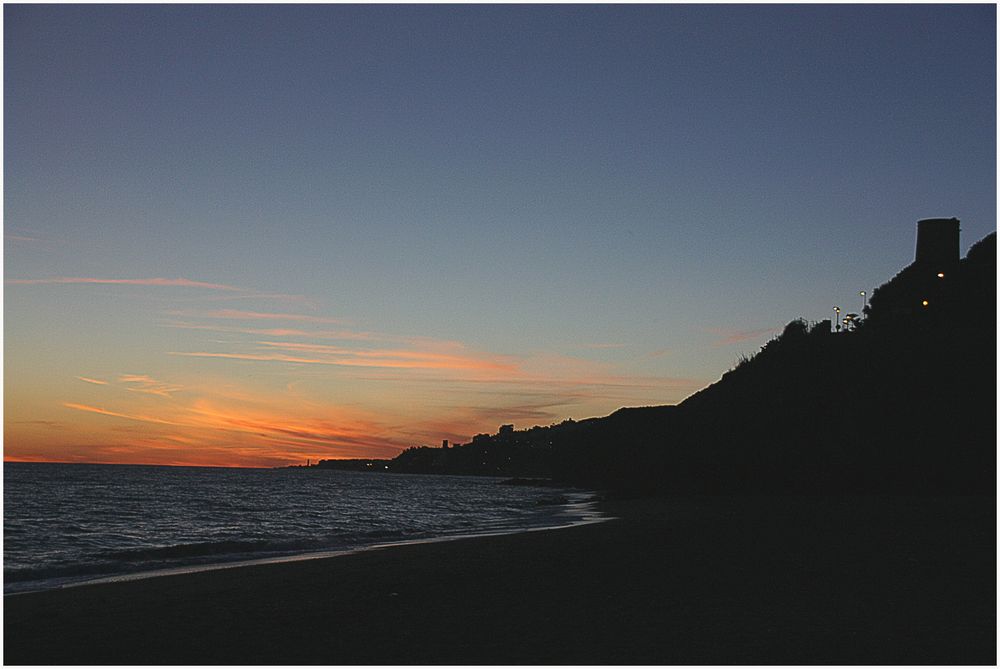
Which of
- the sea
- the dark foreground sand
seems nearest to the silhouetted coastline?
the dark foreground sand

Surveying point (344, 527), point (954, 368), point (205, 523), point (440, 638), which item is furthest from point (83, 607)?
point (954, 368)

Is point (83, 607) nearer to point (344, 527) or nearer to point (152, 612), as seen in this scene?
point (152, 612)

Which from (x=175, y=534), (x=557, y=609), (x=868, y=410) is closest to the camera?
(x=557, y=609)

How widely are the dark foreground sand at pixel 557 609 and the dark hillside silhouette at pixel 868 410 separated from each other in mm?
36191

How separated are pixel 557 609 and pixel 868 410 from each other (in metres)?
54.6

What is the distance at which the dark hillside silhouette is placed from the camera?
5453 cm

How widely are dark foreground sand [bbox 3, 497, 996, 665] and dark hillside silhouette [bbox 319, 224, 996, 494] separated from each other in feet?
119

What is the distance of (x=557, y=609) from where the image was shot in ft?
39.3

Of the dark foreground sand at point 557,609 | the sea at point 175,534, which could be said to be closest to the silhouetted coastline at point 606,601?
the dark foreground sand at point 557,609

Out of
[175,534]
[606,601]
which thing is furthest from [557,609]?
[175,534]

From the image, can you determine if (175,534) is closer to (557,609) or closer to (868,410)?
(557,609)

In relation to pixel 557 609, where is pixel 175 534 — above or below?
below

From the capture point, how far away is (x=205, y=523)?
40656 mm

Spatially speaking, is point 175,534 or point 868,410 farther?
point 868,410
